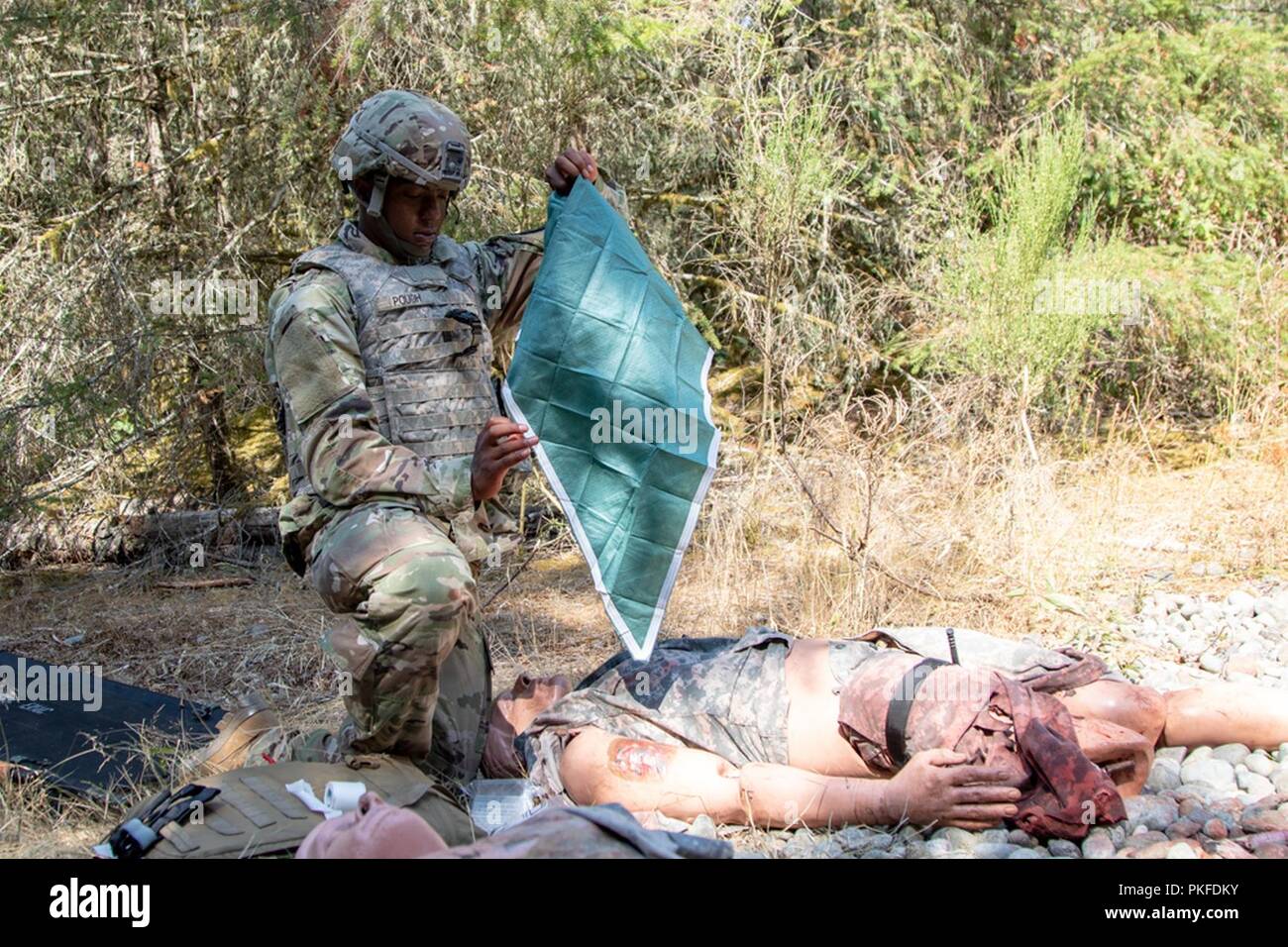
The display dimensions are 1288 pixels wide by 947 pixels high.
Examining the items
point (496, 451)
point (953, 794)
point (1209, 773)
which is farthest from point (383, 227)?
point (1209, 773)

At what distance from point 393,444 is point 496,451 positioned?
1.25 ft

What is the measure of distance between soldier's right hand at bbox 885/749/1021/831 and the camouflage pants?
3.71 ft

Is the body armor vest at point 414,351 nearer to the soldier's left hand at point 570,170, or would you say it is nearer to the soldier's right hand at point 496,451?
the soldier's right hand at point 496,451

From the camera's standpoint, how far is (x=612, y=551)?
10.3 ft

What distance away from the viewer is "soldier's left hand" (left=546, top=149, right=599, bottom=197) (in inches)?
136

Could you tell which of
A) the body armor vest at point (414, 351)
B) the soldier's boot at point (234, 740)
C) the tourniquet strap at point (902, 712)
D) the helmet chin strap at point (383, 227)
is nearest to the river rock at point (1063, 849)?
the tourniquet strap at point (902, 712)

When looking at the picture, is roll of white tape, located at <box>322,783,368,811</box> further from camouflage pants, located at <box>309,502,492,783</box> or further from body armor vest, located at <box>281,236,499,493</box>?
body armor vest, located at <box>281,236,499,493</box>

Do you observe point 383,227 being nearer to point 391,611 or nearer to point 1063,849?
point 391,611

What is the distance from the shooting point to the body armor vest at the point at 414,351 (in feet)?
10.6

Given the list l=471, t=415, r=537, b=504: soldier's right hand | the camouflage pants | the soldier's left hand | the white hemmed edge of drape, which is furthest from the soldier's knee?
the soldier's left hand

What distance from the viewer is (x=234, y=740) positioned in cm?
349

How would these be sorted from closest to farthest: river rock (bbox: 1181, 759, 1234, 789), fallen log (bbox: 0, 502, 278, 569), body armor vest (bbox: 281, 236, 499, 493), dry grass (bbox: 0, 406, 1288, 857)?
river rock (bbox: 1181, 759, 1234, 789) < body armor vest (bbox: 281, 236, 499, 493) < dry grass (bbox: 0, 406, 1288, 857) < fallen log (bbox: 0, 502, 278, 569)

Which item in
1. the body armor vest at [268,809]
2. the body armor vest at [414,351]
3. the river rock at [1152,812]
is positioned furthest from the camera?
the body armor vest at [414,351]
